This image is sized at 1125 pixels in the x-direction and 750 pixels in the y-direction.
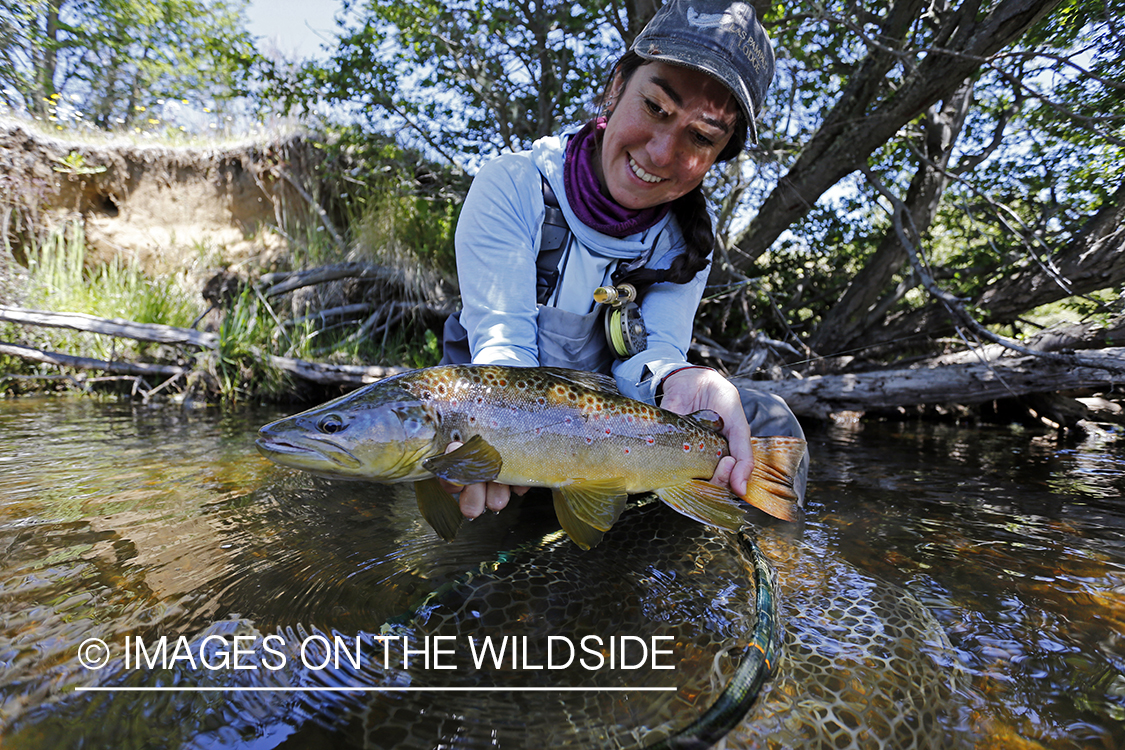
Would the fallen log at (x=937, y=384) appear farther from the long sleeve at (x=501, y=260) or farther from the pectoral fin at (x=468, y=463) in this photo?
the pectoral fin at (x=468, y=463)

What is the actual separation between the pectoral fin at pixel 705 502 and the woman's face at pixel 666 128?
1.52 m

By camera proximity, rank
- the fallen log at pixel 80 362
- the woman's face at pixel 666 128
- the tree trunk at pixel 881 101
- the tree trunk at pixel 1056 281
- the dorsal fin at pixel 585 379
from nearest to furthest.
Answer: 1. the dorsal fin at pixel 585 379
2. the woman's face at pixel 666 128
3. the tree trunk at pixel 881 101
4. the tree trunk at pixel 1056 281
5. the fallen log at pixel 80 362

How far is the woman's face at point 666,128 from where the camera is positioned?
259 cm

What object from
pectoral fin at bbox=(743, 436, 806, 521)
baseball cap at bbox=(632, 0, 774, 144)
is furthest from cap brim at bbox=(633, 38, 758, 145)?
pectoral fin at bbox=(743, 436, 806, 521)

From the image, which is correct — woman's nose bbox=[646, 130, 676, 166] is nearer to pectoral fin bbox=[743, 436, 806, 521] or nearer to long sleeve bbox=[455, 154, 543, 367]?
long sleeve bbox=[455, 154, 543, 367]

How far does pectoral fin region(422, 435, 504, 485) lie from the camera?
1824mm

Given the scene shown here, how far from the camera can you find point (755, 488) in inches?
85.6

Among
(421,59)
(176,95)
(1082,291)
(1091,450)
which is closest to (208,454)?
(421,59)

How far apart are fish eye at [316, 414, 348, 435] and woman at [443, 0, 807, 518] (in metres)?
0.49

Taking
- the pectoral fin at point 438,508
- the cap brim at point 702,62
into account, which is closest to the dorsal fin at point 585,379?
the pectoral fin at point 438,508

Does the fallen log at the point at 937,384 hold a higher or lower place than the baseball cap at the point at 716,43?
lower

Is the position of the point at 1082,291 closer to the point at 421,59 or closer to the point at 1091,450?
the point at 1091,450

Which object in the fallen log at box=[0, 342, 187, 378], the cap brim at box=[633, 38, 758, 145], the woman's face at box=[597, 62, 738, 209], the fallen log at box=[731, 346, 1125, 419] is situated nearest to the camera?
the cap brim at box=[633, 38, 758, 145]

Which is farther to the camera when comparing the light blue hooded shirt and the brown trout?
the light blue hooded shirt
